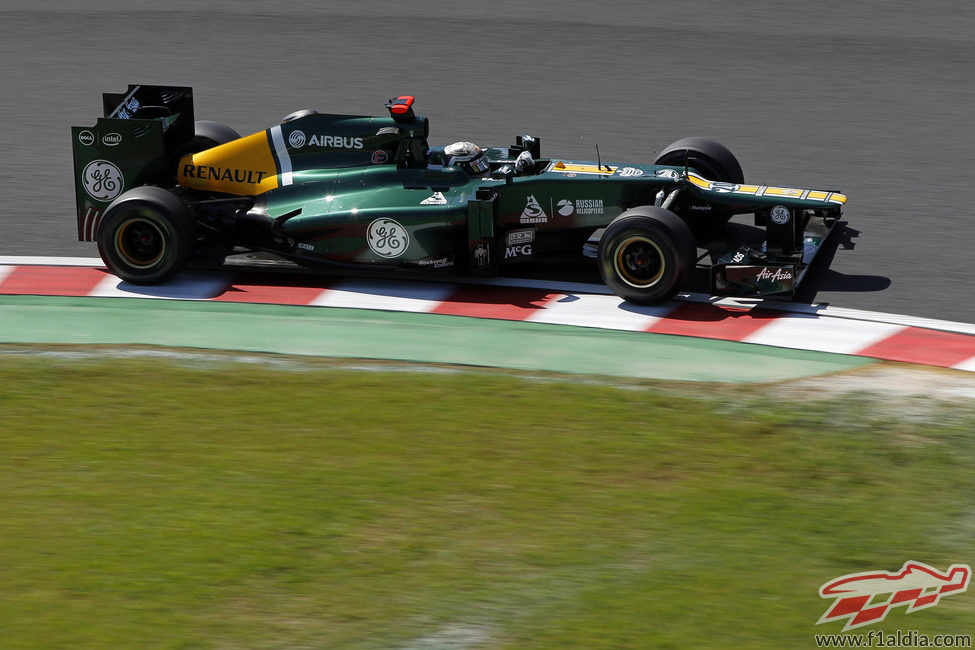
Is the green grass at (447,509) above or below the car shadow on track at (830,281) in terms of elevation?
below

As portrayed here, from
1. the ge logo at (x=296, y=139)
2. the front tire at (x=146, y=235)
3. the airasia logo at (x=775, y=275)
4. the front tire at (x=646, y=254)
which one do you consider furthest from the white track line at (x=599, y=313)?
the front tire at (x=146, y=235)

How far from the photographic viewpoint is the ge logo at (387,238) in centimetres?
1020

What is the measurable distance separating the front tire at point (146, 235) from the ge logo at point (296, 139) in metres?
1.09

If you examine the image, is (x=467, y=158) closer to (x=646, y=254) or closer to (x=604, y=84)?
(x=646, y=254)

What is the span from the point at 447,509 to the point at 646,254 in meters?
3.71

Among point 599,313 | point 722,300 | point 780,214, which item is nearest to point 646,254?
point 599,313

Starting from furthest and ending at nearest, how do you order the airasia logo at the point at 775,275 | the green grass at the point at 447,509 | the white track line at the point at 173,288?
the white track line at the point at 173,288 < the airasia logo at the point at 775,275 < the green grass at the point at 447,509

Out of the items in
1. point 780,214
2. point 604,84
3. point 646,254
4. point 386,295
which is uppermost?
point 604,84

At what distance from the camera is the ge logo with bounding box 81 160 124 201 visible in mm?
10836

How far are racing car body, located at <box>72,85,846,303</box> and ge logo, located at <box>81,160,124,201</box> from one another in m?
0.01

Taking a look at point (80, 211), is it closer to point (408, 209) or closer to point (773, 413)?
point (408, 209)

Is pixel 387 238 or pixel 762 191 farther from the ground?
pixel 762 191

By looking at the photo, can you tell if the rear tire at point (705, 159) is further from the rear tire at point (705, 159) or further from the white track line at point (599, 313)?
the white track line at point (599, 313)

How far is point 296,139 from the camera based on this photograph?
10875 millimetres
